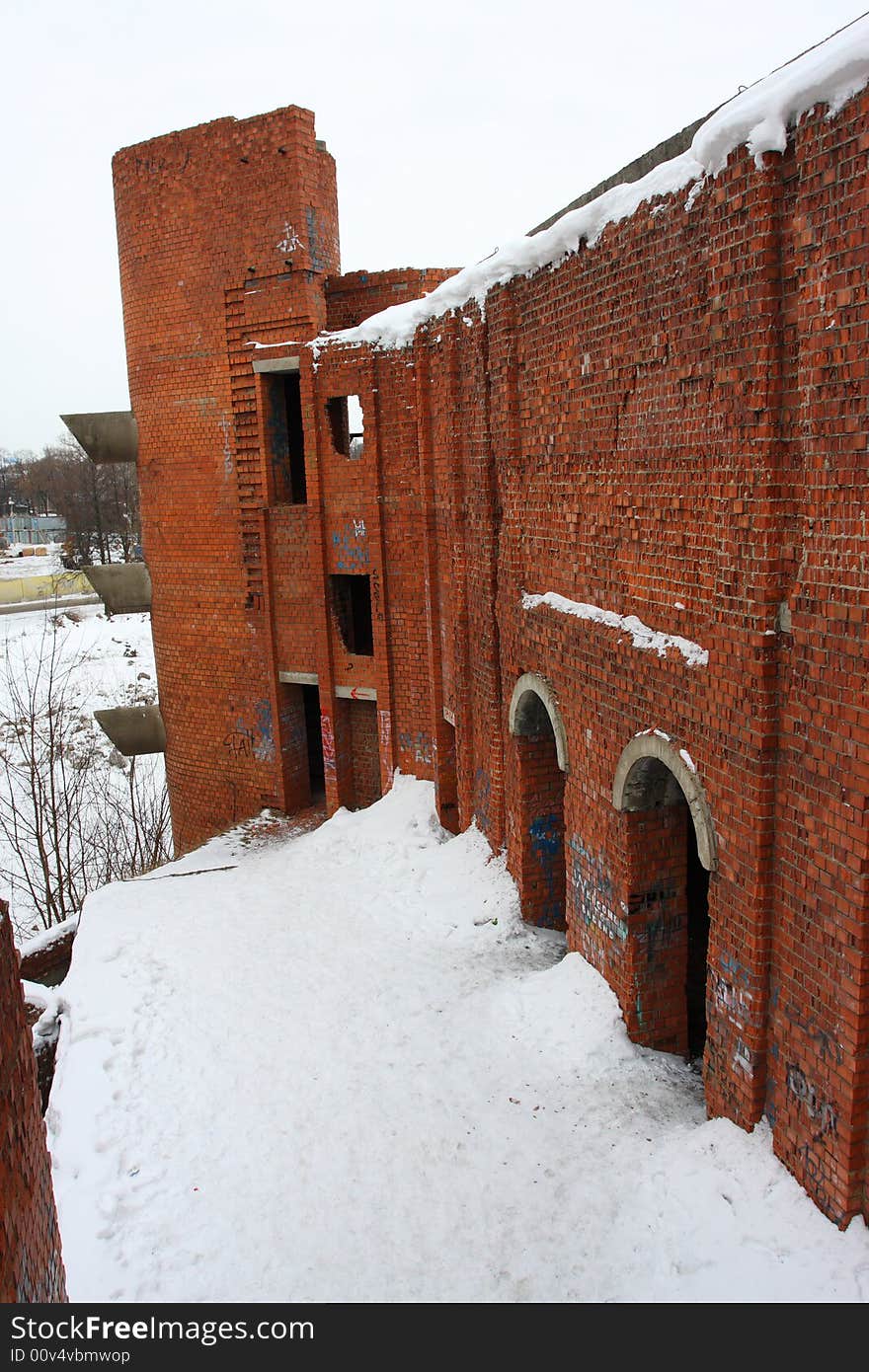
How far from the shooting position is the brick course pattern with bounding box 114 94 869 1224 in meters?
4.25

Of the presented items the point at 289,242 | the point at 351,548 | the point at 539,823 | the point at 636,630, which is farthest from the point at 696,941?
the point at 289,242

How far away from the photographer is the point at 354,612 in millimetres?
14328

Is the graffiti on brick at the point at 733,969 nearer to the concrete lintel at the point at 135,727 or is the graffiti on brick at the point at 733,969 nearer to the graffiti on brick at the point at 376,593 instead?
the graffiti on brick at the point at 376,593

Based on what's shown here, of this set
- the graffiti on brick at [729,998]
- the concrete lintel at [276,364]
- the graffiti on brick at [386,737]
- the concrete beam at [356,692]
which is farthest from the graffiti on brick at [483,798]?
the concrete lintel at [276,364]

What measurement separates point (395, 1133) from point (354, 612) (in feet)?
29.9

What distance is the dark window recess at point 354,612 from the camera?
13.1m

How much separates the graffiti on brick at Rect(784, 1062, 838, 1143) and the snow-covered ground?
15.5 m

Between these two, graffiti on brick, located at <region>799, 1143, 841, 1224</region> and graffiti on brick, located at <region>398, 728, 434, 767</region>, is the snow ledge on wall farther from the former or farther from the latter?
graffiti on brick, located at <region>398, 728, 434, 767</region>

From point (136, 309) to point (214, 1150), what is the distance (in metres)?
11.3

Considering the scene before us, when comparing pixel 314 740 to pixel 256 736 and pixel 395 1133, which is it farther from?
pixel 395 1133

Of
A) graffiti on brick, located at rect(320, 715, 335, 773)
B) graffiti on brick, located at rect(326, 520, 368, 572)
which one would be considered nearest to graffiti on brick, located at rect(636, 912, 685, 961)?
graffiti on brick, located at rect(326, 520, 368, 572)

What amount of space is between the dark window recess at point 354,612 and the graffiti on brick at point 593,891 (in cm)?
574

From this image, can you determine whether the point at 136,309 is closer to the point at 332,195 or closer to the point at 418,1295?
the point at 332,195

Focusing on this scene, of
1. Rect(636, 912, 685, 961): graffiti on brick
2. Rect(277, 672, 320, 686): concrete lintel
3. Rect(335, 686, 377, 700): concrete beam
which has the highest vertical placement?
Rect(277, 672, 320, 686): concrete lintel
